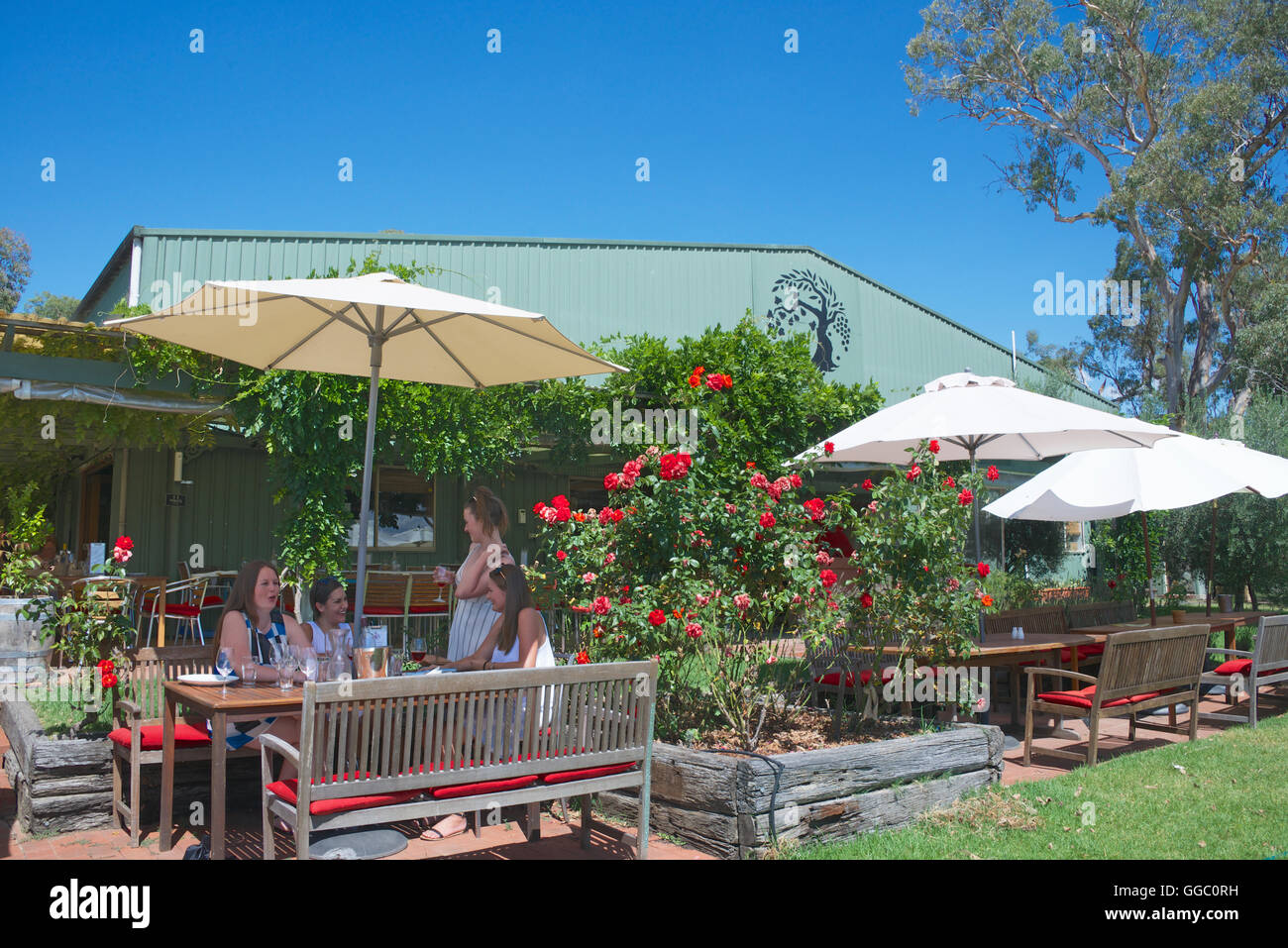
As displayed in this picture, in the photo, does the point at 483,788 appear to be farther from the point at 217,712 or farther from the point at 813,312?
the point at 813,312

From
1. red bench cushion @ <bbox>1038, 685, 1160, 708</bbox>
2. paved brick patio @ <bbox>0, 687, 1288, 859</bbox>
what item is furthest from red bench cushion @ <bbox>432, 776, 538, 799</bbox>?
red bench cushion @ <bbox>1038, 685, 1160, 708</bbox>

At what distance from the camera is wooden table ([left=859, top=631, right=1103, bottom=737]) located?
614 centimetres

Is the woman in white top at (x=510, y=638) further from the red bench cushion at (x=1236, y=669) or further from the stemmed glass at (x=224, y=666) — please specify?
the red bench cushion at (x=1236, y=669)

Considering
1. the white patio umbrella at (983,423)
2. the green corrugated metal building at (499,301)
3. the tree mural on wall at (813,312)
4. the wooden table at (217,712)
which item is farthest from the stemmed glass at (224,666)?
the tree mural on wall at (813,312)

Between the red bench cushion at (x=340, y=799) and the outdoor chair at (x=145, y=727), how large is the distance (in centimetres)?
111

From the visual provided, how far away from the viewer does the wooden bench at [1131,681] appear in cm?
561

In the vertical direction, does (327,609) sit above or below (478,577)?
below

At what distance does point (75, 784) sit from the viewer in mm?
4180

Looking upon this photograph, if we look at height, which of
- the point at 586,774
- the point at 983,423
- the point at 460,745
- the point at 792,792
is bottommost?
the point at 792,792

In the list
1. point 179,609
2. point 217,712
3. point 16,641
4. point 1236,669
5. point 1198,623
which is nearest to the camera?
point 217,712

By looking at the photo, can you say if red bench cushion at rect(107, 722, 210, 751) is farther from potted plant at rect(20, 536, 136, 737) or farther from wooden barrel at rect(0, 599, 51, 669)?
wooden barrel at rect(0, 599, 51, 669)

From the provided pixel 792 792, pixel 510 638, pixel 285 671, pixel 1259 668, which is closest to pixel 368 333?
pixel 510 638

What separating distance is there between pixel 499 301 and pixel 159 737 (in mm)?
9179

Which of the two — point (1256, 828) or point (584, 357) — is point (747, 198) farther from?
point (1256, 828)
